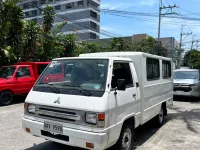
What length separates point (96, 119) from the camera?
12.7 feet

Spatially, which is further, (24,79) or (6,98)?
(24,79)

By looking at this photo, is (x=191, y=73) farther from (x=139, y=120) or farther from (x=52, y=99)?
(x=52, y=99)

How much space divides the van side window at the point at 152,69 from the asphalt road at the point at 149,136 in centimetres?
154

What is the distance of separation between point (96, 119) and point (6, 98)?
778 cm

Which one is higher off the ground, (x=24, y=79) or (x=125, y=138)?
(x=24, y=79)

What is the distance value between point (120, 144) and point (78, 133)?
3.27ft

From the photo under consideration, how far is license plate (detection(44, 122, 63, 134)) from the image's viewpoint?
4.11m

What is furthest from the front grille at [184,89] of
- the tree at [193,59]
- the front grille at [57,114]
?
the tree at [193,59]

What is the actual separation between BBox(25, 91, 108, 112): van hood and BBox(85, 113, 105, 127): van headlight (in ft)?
0.26

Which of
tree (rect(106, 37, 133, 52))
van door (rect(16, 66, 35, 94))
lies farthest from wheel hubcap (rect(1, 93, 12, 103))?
tree (rect(106, 37, 133, 52))

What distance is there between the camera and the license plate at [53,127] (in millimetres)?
4105

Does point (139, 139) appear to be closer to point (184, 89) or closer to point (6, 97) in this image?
point (6, 97)

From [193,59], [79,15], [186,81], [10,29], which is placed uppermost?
[79,15]

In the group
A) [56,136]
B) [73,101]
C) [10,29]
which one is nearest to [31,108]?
[56,136]
